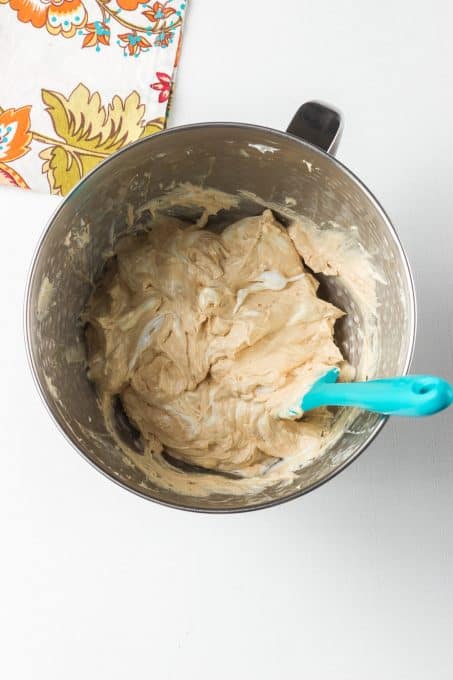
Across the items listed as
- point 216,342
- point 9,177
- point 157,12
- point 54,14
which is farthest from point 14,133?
point 216,342

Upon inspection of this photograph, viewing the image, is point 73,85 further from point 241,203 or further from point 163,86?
point 241,203

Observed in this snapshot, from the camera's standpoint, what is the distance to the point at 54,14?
1187 mm

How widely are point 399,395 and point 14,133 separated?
0.80 metres

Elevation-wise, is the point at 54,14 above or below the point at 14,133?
above

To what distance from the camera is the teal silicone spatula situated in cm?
74

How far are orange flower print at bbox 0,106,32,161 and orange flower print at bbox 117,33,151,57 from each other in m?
0.20

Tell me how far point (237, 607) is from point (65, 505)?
33 centimetres

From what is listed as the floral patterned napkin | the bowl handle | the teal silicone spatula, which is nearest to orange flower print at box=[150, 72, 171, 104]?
the floral patterned napkin

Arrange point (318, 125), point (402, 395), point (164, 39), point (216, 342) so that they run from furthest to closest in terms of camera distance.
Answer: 1. point (164, 39)
2. point (216, 342)
3. point (318, 125)
4. point (402, 395)

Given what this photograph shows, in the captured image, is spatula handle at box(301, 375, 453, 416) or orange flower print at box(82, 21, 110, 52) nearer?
spatula handle at box(301, 375, 453, 416)

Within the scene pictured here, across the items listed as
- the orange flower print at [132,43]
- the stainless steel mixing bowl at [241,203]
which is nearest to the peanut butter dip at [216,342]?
the stainless steel mixing bowl at [241,203]

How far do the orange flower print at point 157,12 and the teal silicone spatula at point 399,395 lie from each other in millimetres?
726

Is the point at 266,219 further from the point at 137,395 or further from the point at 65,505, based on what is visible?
the point at 65,505

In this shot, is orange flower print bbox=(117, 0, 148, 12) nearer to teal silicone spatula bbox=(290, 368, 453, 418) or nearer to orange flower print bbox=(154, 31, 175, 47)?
orange flower print bbox=(154, 31, 175, 47)
